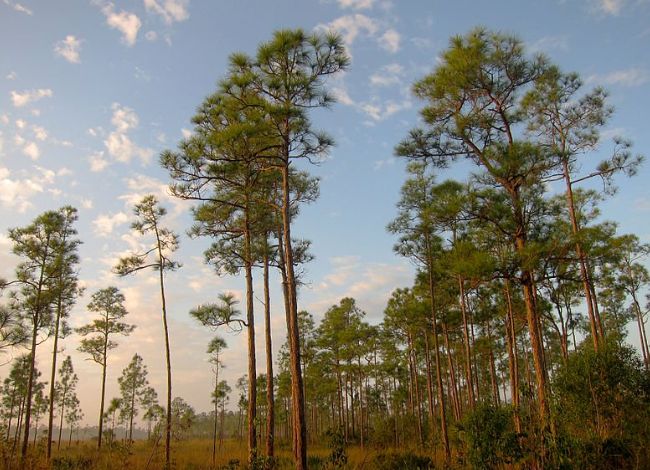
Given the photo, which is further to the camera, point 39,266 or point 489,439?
point 39,266

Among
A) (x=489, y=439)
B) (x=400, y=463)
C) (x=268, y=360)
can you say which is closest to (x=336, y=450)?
(x=489, y=439)

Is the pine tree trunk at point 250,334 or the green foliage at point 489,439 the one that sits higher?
the pine tree trunk at point 250,334

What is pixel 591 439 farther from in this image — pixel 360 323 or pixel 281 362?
pixel 281 362

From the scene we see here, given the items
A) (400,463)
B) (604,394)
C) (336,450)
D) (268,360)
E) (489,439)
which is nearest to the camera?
(489,439)

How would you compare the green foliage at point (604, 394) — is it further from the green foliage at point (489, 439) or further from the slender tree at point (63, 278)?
the slender tree at point (63, 278)

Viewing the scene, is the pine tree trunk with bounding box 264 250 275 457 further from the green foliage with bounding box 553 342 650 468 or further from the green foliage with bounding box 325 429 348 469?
the green foliage with bounding box 553 342 650 468

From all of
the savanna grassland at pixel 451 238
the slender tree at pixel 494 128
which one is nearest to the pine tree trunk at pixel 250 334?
the savanna grassland at pixel 451 238

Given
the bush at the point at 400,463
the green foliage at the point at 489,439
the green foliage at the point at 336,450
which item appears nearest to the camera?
the green foliage at the point at 489,439

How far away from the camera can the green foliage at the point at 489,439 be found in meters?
7.32

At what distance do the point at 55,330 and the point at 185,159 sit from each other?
557 inches

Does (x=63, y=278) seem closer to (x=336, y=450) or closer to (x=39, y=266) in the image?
(x=39, y=266)

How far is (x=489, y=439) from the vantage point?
754 cm

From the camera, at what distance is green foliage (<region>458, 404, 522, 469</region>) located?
7316 mm

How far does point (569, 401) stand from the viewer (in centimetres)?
1004
